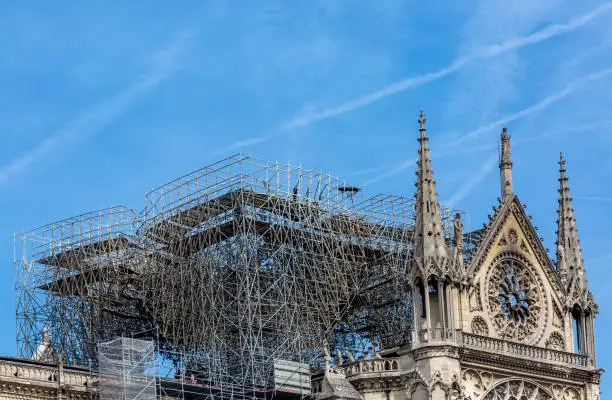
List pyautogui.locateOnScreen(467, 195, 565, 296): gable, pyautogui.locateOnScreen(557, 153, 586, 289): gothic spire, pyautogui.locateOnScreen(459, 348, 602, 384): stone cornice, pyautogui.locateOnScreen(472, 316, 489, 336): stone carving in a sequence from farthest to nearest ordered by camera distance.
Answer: pyautogui.locateOnScreen(557, 153, 586, 289): gothic spire → pyautogui.locateOnScreen(467, 195, 565, 296): gable → pyautogui.locateOnScreen(472, 316, 489, 336): stone carving → pyautogui.locateOnScreen(459, 348, 602, 384): stone cornice

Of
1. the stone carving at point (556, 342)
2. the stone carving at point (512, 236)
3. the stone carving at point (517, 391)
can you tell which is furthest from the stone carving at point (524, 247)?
the stone carving at point (517, 391)

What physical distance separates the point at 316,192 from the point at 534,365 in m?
17.0

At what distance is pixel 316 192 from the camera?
83312 mm

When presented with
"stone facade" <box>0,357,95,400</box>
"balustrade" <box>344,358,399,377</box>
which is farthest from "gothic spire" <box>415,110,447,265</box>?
"stone facade" <box>0,357,95,400</box>

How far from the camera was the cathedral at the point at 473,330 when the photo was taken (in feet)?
229

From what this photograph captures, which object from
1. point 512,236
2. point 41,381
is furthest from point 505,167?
point 41,381

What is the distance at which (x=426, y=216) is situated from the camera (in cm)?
7319

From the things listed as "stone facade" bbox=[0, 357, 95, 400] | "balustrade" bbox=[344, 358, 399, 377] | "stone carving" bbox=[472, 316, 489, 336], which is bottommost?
"stone facade" bbox=[0, 357, 95, 400]

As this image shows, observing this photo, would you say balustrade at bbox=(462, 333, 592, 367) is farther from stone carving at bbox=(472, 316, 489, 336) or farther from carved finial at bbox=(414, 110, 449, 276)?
carved finial at bbox=(414, 110, 449, 276)

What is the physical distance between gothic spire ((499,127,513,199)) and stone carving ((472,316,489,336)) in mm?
7727

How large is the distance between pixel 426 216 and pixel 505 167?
7.80m

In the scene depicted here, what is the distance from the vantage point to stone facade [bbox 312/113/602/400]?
233ft

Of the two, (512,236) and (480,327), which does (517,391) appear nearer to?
(480,327)

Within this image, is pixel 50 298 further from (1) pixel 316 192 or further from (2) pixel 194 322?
(1) pixel 316 192
